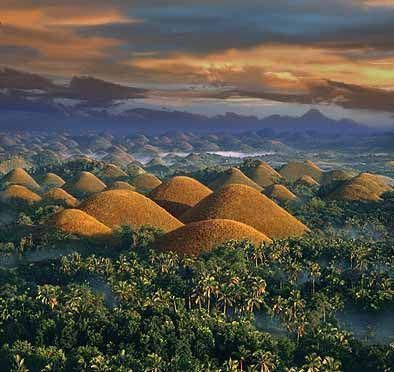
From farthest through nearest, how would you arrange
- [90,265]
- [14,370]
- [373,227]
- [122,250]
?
[373,227]
[122,250]
[90,265]
[14,370]

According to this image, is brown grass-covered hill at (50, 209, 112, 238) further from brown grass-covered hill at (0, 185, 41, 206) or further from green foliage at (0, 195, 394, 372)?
brown grass-covered hill at (0, 185, 41, 206)

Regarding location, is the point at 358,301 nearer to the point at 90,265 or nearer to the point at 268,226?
the point at 90,265

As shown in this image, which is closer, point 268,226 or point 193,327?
point 193,327

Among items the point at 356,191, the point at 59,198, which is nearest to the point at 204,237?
the point at 59,198

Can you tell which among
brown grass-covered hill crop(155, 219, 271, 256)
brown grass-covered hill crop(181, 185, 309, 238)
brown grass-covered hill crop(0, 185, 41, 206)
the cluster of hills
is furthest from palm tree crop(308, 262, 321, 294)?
brown grass-covered hill crop(0, 185, 41, 206)

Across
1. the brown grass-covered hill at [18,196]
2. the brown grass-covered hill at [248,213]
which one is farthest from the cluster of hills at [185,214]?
the brown grass-covered hill at [18,196]

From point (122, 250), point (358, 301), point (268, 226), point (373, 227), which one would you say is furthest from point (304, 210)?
point (358, 301)

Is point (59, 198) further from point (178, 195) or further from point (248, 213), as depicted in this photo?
point (248, 213)
